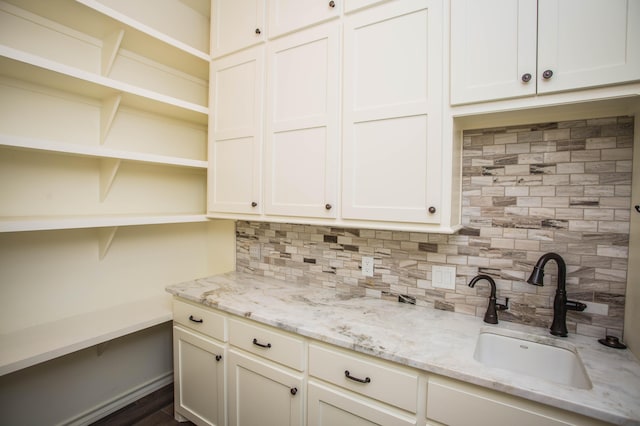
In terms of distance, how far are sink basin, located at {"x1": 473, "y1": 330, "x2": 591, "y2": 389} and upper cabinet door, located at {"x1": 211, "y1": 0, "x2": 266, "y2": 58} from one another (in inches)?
80.2

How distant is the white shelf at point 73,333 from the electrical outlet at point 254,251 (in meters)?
0.65

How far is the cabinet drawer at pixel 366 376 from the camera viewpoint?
45.0 inches

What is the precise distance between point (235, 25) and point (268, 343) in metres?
1.94

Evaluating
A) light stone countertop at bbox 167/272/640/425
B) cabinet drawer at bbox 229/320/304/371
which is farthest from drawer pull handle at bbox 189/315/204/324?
cabinet drawer at bbox 229/320/304/371

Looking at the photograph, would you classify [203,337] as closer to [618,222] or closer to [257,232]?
[257,232]

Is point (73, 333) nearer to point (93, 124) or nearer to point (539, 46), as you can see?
point (93, 124)

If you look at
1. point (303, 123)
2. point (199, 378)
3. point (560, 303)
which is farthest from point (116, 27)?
point (560, 303)

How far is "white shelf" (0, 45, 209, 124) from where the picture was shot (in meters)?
1.36

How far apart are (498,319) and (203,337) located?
1.61m

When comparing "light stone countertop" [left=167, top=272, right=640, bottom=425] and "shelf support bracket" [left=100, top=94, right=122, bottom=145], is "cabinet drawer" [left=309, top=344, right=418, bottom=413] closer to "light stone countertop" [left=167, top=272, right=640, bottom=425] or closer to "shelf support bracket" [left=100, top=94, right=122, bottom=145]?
"light stone countertop" [left=167, top=272, right=640, bottom=425]

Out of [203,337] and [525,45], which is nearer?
[525,45]

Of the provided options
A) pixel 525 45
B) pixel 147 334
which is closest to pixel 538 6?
pixel 525 45

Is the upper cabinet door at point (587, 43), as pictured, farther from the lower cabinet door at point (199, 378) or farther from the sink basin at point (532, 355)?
the lower cabinet door at point (199, 378)

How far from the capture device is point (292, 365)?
1.42 m
